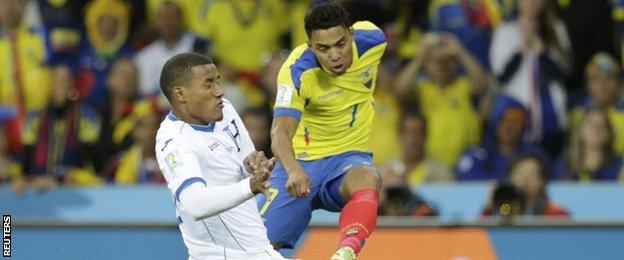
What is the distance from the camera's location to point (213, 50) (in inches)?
464

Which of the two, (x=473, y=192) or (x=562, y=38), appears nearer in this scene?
(x=473, y=192)

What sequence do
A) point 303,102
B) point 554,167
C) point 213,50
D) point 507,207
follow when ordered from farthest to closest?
point 213,50 → point 554,167 → point 507,207 → point 303,102

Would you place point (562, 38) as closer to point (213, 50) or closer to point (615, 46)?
point (615, 46)

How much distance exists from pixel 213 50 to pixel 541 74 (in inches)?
109

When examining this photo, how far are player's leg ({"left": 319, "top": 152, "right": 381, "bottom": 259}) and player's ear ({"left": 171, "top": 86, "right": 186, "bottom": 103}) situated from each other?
134cm

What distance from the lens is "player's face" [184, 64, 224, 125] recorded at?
20.7 ft

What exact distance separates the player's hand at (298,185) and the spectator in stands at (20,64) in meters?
5.45

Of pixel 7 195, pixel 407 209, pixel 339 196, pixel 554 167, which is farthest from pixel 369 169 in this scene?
pixel 7 195

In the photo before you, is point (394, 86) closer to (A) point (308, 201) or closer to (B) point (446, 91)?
(B) point (446, 91)

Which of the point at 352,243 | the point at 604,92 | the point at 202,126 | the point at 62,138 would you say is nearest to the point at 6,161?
the point at 62,138

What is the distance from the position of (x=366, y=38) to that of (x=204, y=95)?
196 cm

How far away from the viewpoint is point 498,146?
1081 cm

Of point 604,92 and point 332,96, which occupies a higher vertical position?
point 604,92

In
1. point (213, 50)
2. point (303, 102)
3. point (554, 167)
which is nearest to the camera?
point (303, 102)
